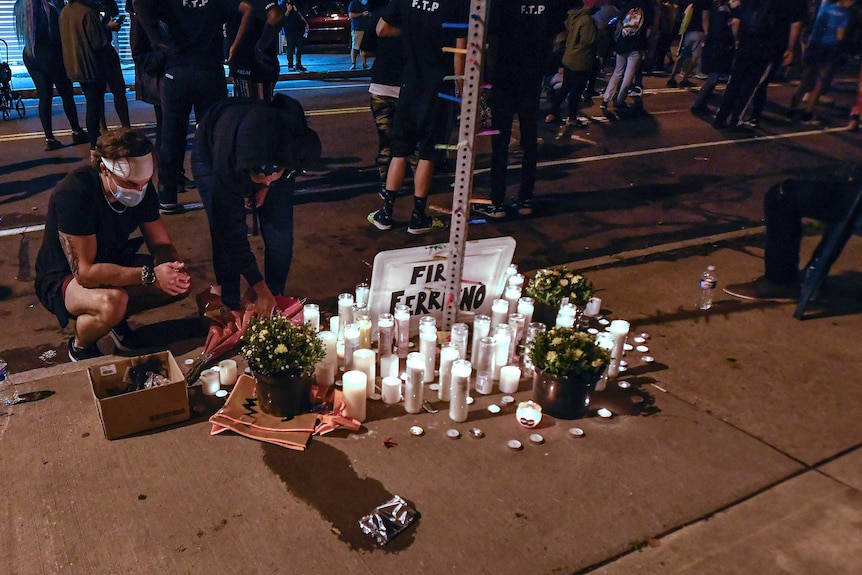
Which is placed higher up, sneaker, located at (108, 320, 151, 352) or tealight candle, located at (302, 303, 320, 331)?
tealight candle, located at (302, 303, 320, 331)

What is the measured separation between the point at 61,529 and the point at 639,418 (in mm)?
2644

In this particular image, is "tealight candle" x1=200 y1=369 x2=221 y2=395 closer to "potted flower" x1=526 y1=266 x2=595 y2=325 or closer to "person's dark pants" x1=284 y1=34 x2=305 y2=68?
"potted flower" x1=526 y1=266 x2=595 y2=325

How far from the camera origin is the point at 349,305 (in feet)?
12.6

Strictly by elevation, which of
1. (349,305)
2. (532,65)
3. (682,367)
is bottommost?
(682,367)

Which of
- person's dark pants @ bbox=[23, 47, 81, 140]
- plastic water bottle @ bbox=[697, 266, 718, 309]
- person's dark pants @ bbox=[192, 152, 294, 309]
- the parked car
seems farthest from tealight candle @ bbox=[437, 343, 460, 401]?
the parked car

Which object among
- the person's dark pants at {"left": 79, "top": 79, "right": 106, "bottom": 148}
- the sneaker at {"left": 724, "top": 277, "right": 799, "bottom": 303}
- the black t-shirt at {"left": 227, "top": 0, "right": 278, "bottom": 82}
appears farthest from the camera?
the person's dark pants at {"left": 79, "top": 79, "right": 106, "bottom": 148}

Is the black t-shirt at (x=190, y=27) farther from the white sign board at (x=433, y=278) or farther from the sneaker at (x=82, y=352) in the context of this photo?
the white sign board at (x=433, y=278)

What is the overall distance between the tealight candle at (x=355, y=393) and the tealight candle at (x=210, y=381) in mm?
723

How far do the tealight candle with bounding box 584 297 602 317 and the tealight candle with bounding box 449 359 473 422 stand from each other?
1.41m

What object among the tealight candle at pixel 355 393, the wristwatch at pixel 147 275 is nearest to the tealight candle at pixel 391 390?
the tealight candle at pixel 355 393

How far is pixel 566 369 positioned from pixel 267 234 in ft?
6.74

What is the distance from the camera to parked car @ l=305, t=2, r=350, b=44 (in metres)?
18.1

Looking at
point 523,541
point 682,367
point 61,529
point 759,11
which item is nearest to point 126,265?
point 61,529

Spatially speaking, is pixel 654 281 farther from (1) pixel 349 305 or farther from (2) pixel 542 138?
(2) pixel 542 138
